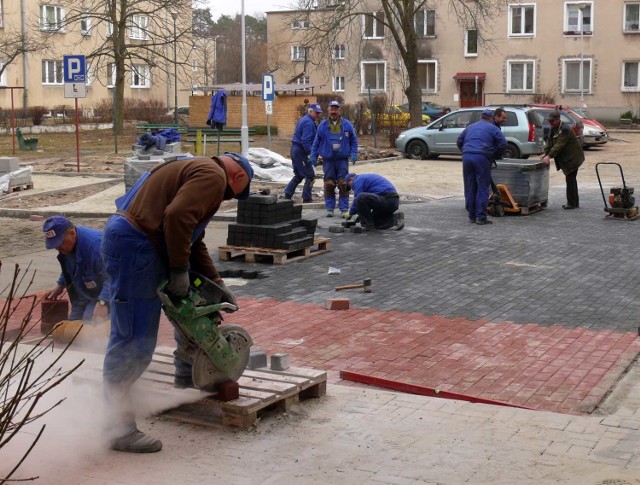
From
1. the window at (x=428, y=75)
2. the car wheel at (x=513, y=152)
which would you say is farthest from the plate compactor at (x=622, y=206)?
the window at (x=428, y=75)

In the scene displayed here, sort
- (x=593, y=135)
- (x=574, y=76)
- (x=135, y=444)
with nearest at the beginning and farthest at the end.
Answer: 1. (x=135, y=444)
2. (x=593, y=135)
3. (x=574, y=76)

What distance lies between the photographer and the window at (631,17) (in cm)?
5397

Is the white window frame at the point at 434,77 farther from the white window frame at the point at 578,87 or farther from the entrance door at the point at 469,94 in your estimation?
the white window frame at the point at 578,87

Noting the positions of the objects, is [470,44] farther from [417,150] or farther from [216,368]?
[216,368]

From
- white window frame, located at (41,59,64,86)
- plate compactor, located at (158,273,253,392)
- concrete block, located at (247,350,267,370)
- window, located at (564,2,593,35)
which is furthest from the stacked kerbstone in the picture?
white window frame, located at (41,59,64,86)

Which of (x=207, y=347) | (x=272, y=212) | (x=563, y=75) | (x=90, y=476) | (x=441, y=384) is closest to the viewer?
(x=90, y=476)

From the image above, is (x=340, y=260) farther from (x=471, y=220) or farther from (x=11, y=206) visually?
(x=11, y=206)

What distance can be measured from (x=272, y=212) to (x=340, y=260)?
1.03m

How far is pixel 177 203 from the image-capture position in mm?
5266

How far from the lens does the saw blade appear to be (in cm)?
570

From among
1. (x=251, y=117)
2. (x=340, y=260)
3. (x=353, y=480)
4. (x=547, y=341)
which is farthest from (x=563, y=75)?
(x=353, y=480)

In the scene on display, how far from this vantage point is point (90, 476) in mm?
5090

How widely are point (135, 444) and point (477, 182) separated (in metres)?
10.6

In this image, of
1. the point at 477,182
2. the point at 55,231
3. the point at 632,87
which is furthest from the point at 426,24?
the point at 55,231
